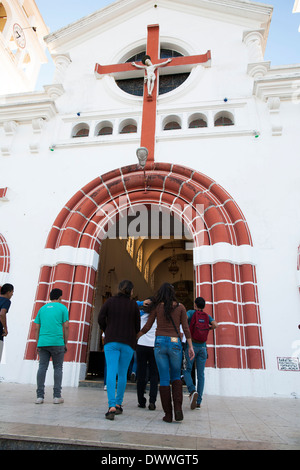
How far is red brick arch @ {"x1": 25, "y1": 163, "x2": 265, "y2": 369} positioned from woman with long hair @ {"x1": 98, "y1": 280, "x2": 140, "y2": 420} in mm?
2944

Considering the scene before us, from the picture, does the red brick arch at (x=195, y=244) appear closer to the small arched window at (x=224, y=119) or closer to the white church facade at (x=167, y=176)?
the white church facade at (x=167, y=176)

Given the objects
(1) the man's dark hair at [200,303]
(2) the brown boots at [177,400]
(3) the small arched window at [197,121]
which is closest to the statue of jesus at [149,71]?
(3) the small arched window at [197,121]

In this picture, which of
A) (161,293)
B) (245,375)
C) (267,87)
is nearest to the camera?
(161,293)

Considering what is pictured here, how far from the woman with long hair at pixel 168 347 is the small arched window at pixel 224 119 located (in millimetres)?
6217

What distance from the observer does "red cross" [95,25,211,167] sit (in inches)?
317

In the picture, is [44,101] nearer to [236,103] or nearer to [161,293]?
A: [236,103]

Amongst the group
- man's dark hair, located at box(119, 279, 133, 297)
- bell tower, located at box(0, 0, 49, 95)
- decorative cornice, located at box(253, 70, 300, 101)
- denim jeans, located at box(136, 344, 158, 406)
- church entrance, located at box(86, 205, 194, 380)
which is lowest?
denim jeans, located at box(136, 344, 158, 406)

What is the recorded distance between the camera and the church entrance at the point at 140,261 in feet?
28.7

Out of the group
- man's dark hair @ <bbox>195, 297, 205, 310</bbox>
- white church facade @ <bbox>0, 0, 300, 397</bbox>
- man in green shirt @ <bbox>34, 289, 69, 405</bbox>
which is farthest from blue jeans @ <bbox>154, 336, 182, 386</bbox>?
white church facade @ <bbox>0, 0, 300, 397</bbox>

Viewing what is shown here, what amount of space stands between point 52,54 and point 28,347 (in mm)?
8874

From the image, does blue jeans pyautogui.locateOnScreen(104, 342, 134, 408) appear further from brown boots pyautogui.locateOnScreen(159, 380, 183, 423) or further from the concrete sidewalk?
brown boots pyautogui.locateOnScreen(159, 380, 183, 423)

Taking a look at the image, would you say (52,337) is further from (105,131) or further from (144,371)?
(105,131)

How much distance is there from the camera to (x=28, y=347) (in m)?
6.42

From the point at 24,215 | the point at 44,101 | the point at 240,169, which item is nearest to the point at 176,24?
the point at 44,101
